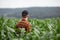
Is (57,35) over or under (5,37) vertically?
over

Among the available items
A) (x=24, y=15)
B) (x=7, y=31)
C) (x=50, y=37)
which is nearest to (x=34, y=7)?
(x=24, y=15)

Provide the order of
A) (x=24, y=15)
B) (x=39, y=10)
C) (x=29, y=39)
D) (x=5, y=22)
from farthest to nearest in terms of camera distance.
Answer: (x=39, y=10), (x=24, y=15), (x=5, y=22), (x=29, y=39)

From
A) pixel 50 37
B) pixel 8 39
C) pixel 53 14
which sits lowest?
pixel 53 14

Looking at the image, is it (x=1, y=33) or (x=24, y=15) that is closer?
(x=1, y=33)

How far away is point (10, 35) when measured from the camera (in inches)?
134

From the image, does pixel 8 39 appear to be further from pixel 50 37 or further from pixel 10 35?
pixel 50 37

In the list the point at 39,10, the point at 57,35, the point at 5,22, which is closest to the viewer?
the point at 57,35

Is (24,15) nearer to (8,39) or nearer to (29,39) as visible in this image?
(8,39)

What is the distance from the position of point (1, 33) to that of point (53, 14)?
6.98 m

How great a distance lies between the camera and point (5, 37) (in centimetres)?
336

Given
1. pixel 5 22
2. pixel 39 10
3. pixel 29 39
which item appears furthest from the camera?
pixel 39 10

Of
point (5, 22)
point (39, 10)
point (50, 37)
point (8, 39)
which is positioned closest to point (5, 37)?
point (8, 39)

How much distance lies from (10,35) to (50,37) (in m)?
0.97

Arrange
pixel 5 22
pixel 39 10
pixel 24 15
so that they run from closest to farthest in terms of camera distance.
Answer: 1. pixel 5 22
2. pixel 24 15
3. pixel 39 10
